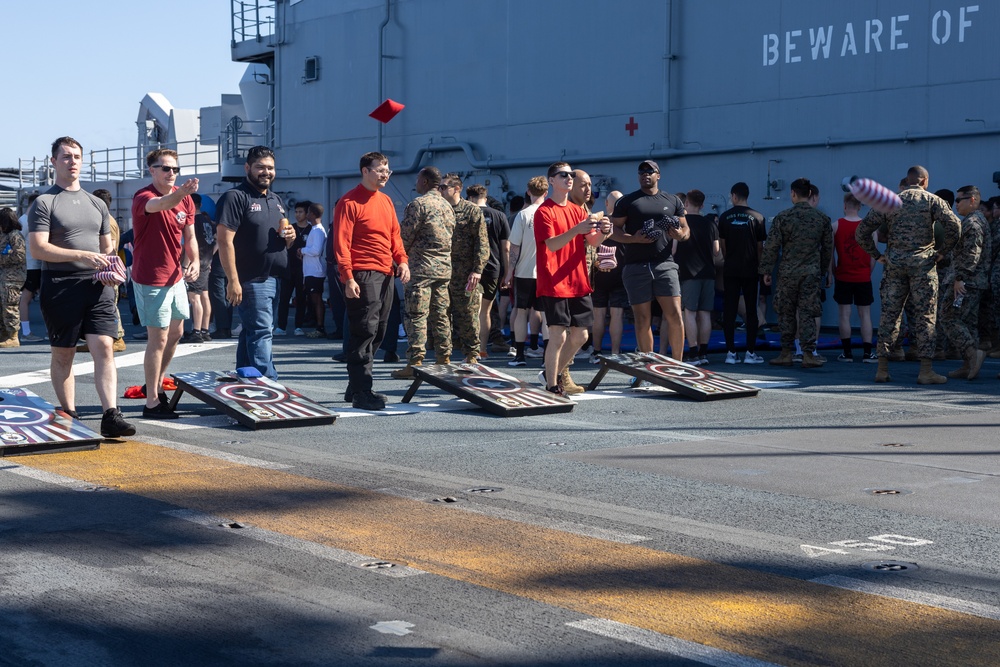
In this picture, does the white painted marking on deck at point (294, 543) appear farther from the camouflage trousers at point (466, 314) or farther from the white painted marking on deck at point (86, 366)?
the camouflage trousers at point (466, 314)

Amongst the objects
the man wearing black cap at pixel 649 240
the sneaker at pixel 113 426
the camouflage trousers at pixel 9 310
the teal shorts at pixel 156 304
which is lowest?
the sneaker at pixel 113 426

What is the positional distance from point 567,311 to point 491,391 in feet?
3.48

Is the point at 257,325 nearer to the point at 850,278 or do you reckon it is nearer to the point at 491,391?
the point at 491,391

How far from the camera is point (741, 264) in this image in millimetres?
12969

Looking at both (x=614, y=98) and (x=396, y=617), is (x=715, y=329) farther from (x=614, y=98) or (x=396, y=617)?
(x=396, y=617)

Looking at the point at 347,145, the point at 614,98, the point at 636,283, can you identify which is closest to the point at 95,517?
the point at 636,283

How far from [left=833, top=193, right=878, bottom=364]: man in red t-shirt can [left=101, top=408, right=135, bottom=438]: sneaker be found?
8215mm

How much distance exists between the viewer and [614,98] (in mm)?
19984

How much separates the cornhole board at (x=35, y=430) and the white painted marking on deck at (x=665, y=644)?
4.20m

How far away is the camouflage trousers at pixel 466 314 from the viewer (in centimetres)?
1155

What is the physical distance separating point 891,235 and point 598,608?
765cm

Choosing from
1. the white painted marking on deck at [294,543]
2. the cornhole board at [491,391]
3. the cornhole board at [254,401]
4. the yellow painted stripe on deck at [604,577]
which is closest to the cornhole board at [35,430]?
the yellow painted stripe on deck at [604,577]

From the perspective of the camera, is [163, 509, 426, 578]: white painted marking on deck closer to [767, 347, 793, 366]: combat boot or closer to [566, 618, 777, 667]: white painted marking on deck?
[566, 618, 777, 667]: white painted marking on deck

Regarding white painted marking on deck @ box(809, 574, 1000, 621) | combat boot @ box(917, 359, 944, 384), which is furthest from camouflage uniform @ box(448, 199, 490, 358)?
white painted marking on deck @ box(809, 574, 1000, 621)
